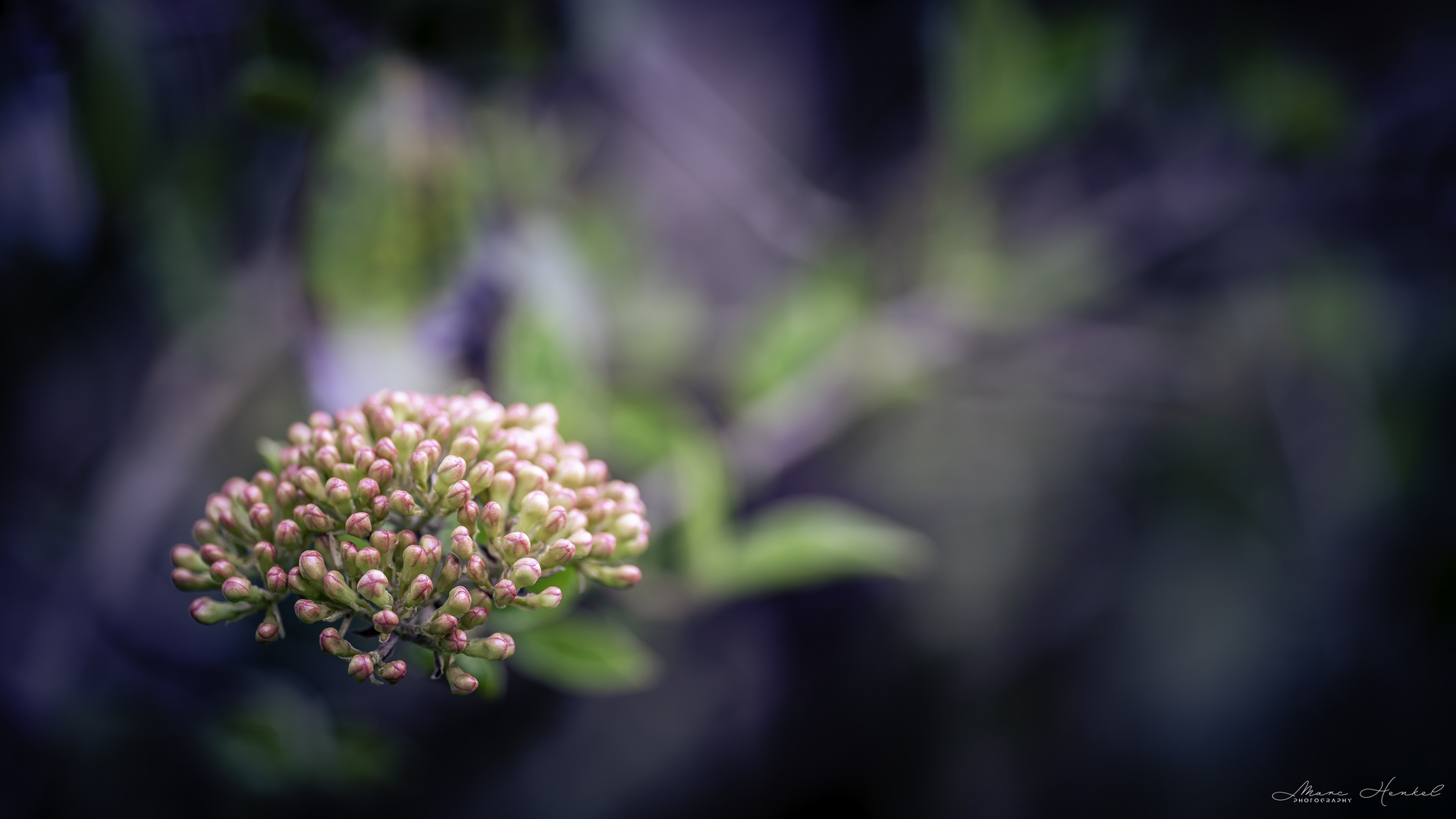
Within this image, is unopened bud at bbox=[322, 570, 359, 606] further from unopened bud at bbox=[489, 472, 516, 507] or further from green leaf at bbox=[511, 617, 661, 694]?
green leaf at bbox=[511, 617, 661, 694]

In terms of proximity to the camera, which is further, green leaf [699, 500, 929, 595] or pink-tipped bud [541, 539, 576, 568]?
green leaf [699, 500, 929, 595]

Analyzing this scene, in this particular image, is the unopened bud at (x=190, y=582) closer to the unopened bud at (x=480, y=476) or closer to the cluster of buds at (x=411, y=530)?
the cluster of buds at (x=411, y=530)

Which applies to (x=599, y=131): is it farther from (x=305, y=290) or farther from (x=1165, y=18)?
(x=1165, y=18)

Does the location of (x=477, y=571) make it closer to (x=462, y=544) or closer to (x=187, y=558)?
(x=462, y=544)

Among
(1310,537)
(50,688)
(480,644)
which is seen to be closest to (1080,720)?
(1310,537)

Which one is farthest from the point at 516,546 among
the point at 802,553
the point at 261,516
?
the point at 802,553

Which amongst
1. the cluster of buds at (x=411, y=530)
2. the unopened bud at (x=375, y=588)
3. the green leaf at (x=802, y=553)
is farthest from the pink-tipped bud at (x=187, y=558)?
the green leaf at (x=802, y=553)
